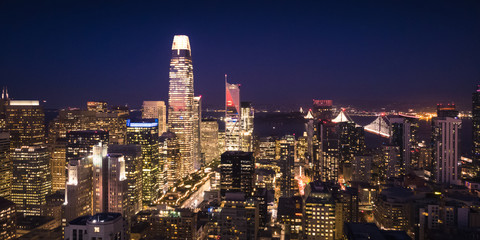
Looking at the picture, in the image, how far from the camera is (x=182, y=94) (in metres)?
51.6

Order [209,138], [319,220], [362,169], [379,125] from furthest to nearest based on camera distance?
Result: [379,125] < [209,138] < [362,169] < [319,220]

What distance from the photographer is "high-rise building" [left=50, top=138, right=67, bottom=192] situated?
35.8m

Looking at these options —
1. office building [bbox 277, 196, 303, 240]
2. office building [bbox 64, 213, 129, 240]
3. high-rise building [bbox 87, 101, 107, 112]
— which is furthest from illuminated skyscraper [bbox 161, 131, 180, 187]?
office building [bbox 64, 213, 129, 240]

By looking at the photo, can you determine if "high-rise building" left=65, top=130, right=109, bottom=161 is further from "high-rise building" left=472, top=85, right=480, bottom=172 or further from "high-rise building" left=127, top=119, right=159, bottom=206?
"high-rise building" left=472, top=85, right=480, bottom=172

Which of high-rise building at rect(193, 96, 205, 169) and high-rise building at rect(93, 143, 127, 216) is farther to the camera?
high-rise building at rect(193, 96, 205, 169)

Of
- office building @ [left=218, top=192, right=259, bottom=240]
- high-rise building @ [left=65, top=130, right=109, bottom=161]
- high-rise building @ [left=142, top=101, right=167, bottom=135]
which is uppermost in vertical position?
high-rise building @ [left=142, top=101, right=167, bottom=135]

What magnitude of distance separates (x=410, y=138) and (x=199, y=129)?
89.9 feet

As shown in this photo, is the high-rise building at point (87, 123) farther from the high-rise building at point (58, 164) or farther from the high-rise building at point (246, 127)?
the high-rise building at point (246, 127)

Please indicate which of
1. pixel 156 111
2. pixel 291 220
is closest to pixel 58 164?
pixel 291 220

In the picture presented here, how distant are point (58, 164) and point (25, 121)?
7926 mm

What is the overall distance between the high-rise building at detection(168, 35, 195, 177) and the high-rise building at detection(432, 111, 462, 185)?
2743 cm

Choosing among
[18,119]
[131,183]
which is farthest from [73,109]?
[131,183]

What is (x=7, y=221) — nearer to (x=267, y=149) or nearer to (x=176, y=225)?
(x=176, y=225)

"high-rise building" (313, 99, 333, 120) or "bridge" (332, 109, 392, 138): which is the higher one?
"high-rise building" (313, 99, 333, 120)
